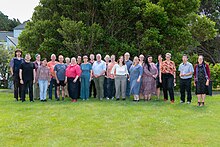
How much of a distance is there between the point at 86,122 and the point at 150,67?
535cm

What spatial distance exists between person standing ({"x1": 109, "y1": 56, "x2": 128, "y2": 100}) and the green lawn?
207cm

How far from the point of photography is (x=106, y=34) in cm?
1766

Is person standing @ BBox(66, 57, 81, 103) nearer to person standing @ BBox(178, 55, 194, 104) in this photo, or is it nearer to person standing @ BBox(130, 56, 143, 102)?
person standing @ BBox(130, 56, 143, 102)

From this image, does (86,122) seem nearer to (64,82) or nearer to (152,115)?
(152,115)

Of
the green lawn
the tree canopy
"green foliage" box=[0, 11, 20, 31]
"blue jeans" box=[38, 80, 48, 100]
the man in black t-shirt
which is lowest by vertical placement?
the green lawn

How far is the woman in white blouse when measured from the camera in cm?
1308

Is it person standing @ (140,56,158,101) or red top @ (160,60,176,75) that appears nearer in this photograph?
red top @ (160,60,176,75)

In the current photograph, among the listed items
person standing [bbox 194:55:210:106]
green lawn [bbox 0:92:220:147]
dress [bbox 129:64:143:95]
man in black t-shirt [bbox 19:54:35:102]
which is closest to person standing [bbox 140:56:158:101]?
dress [bbox 129:64:143:95]

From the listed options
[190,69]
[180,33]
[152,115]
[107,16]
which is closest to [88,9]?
[107,16]

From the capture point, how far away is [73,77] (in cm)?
1302

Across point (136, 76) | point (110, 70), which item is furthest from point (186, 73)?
point (110, 70)

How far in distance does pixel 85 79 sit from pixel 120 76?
4.60ft

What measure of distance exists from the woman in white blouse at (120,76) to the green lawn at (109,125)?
2.07 m

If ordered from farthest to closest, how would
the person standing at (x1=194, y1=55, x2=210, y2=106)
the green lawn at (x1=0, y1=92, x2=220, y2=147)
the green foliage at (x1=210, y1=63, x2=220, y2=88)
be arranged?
the green foliage at (x1=210, y1=63, x2=220, y2=88) → the person standing at (x1=194, y1=55, x2=210, y2=106) → the green lawn at (x1=0, y1=92, x2=220, y2=147)
